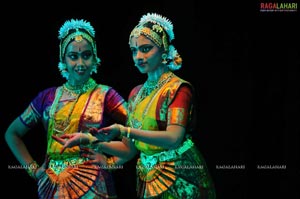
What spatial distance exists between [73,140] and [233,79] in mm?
1265

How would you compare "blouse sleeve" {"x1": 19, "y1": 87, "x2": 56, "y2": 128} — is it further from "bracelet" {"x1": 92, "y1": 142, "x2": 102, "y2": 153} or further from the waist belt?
the waist belt

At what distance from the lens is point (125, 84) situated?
436cm

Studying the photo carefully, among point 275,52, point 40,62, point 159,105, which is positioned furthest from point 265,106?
point 40,62

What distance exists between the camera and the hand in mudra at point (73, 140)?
3.33 m

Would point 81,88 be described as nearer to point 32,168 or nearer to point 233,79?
point 32,168

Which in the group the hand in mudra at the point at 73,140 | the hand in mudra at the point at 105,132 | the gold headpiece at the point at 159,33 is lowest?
the hand in mudra at the point at 73,140

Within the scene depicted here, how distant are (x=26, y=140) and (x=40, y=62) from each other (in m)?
0.57

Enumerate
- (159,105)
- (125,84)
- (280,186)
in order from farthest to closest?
1. (125,84)
2. (280,186)
3. (159,105)

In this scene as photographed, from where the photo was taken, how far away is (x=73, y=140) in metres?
3.33

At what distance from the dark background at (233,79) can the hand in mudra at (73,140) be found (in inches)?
39.0

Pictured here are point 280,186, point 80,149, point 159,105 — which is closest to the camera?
point 159,105

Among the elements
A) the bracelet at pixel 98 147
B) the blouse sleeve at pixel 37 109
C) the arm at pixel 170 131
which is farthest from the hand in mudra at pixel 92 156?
the arm at pixel 170 131

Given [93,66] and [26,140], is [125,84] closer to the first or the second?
[93,66]

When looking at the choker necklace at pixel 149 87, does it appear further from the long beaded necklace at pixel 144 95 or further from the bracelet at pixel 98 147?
the bracelet at pixel 98 147
